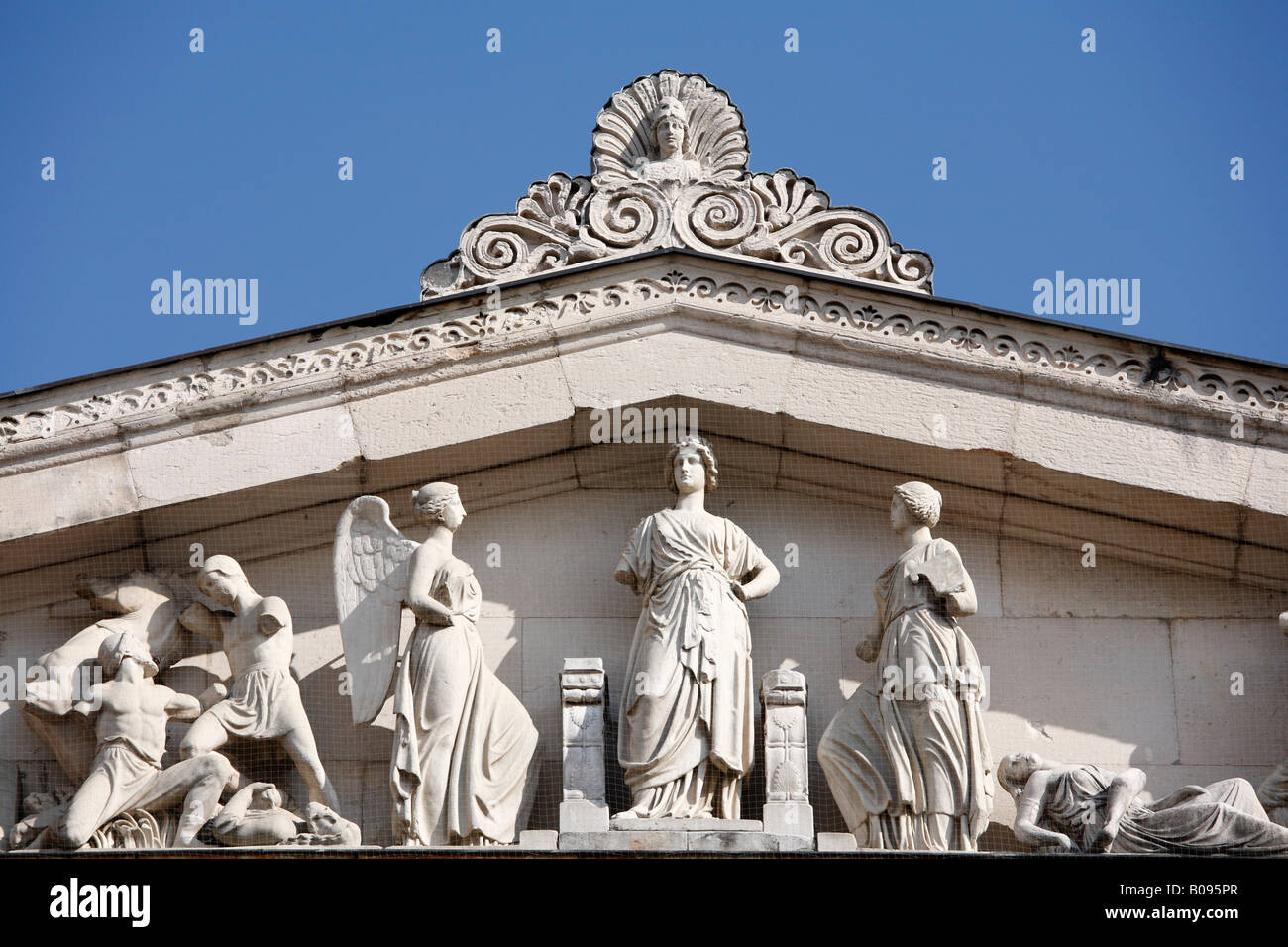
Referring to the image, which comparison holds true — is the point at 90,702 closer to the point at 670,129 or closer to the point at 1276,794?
the point at 670,129

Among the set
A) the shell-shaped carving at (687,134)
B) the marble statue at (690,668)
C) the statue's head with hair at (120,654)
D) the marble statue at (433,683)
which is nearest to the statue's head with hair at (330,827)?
the marble statue at (433,683)

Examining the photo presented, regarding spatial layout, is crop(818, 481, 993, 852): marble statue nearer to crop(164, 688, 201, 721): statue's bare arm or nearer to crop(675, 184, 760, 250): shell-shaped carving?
crop(675, 184, 760, 250): shell-shaped carving

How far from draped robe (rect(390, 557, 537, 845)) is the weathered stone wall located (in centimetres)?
32

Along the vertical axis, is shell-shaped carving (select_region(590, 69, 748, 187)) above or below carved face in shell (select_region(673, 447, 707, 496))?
above

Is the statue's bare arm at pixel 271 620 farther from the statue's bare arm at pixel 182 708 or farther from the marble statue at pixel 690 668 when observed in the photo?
the marble statue at pixel 690 668

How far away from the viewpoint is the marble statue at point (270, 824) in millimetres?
11195

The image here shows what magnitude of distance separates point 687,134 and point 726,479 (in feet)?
6.95

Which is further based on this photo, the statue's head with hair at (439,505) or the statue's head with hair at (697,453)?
the statue's head with hair at (697,453)

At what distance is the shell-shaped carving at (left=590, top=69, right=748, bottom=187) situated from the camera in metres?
13.3

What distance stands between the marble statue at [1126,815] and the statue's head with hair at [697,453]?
83.2 inches

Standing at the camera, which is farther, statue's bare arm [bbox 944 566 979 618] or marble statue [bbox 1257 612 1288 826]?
statue's bare arm [bbox 944 566 979 618]

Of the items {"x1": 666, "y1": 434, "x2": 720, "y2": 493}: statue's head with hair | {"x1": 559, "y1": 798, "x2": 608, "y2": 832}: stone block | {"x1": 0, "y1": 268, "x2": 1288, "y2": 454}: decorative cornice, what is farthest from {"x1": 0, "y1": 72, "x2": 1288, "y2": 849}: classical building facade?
{"x1": 559, "y1": 798, "x2": 608, "y2": 832}: stone block
